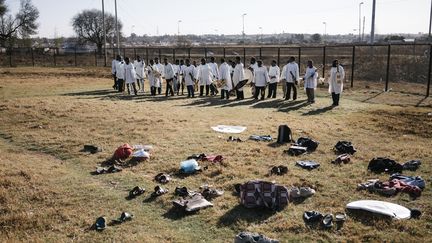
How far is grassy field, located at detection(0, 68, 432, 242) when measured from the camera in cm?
644

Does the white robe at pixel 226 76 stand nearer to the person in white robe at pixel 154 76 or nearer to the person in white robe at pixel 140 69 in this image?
the person in white robe at pixel 154 76

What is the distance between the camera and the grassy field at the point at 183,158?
6.44m

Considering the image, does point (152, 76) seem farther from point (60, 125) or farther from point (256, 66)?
point (60, 125)

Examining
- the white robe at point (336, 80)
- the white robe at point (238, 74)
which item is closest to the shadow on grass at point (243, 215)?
the white robe at point (336, 80)

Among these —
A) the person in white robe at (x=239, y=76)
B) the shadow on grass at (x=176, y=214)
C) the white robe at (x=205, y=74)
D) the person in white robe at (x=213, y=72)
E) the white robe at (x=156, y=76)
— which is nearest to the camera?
the shadow on grass at (x=176, y=214)

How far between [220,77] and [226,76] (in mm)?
407

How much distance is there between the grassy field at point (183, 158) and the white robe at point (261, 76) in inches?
47.1

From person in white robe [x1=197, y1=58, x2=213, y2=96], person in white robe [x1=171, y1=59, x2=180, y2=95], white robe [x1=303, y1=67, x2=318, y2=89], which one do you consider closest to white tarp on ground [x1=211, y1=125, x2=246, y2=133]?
white robe [x1=303, y1=67, x2=318, y2=89]

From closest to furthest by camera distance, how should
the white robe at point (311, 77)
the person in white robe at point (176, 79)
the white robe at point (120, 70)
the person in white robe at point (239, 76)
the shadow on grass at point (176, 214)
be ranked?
the shadow on grass at point (176, 214), the white robe at point (311, 77), the person in white robe at point (239, 76), the person in white robe at point (176, 79), the white robe at point (120, 70)

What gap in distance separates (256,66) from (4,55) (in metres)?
42.6

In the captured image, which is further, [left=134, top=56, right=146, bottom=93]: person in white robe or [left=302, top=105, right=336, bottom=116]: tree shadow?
[left=134, top=56, right=146, bottom=93]: person in white robe

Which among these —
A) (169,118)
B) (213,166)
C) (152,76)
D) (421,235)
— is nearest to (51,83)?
(152,76)

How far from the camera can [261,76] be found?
65.5 feet

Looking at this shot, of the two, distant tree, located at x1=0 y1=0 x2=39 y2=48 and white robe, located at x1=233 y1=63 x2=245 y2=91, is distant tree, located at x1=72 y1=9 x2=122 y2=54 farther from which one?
white robe, located at x1=233 y1=63 x2=245 y2=91
